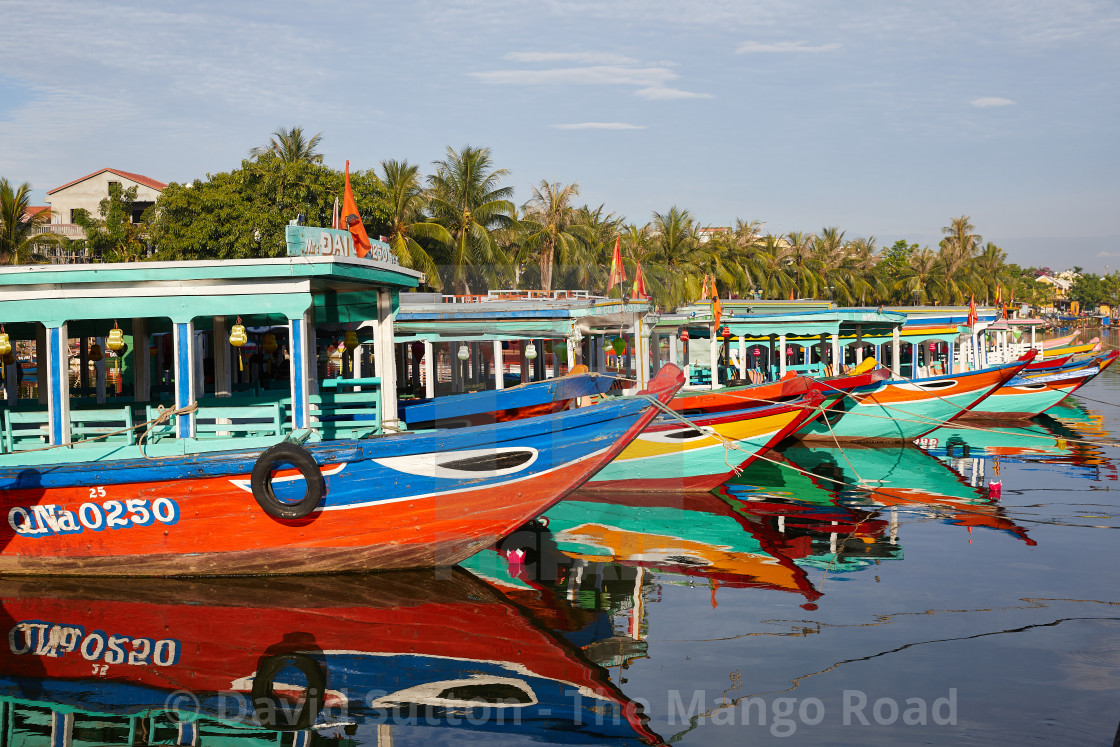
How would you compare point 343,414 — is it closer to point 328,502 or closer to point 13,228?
point 328,502

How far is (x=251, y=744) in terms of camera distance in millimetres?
7035

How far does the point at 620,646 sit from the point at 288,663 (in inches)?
124

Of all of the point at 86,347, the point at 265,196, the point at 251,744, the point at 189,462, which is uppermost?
the point at 265,196

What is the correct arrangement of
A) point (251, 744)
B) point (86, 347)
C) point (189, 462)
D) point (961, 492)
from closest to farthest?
point (251, 744) < point (189, 462) < point (86, 347) < point (961, 492)

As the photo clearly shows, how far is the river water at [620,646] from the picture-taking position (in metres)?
7.27

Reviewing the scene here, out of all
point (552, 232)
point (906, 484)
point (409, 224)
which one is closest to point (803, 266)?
point (552, 232)

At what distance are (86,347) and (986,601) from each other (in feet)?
45.4

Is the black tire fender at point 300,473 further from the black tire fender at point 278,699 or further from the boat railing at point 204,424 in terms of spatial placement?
the black tire fender at point 278,699

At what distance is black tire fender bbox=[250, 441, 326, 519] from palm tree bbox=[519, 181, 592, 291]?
31.5m

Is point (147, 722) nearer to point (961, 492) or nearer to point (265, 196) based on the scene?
point (961, 492)

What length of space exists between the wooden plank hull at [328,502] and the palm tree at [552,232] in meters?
30.9

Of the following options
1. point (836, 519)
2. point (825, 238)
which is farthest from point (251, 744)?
point (825, 238)

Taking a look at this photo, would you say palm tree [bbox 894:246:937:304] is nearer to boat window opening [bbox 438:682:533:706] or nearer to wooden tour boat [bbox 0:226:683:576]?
wooden tour boat [bbox 0:226:683:576]

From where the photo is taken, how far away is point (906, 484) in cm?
1766
